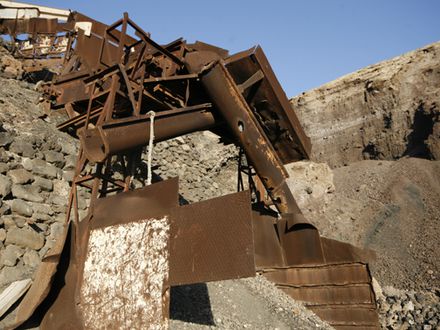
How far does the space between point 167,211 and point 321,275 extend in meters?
3.82

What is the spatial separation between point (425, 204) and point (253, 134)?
56.6 feet

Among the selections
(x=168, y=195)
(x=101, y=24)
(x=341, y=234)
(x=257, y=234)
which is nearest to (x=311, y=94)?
(x=341, y=234)

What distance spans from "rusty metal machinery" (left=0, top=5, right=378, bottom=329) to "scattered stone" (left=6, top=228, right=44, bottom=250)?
0.53m

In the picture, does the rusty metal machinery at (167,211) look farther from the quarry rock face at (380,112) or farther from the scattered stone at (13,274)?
the quarry rock face at (380,112)

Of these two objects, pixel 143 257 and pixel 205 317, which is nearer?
pixel 143 257

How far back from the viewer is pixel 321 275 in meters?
5.58

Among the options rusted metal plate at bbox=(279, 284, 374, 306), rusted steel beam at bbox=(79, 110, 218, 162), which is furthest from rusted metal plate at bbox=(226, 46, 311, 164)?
rusted metal plate at bbox=(279, 284, 374, 306)

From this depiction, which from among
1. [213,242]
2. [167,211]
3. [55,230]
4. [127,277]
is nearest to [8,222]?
[55,230]

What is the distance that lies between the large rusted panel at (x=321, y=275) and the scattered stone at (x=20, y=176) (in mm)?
4154

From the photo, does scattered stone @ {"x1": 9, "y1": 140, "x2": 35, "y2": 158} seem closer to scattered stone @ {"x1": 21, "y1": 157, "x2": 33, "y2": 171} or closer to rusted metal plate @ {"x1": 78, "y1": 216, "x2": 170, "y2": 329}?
scattered stone @ {"x1": 21, "y1": 157, "x2": 33, "y2": 171}

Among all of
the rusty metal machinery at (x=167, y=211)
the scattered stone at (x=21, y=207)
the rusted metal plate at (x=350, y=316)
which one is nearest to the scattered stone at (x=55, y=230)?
the scattered stone at (x=21, y=207)

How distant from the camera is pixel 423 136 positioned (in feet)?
80.2

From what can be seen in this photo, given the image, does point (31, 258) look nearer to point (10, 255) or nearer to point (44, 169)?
point (10, 255)

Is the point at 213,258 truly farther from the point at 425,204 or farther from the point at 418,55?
the point at 418,55
